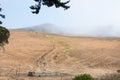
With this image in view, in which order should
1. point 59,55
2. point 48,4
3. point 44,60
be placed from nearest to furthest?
1. point 48,4
2. point 44,60
3. point 59,55

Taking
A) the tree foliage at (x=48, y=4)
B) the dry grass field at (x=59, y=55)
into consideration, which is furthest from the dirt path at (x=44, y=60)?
the tree foliage at (x=48, y=4)

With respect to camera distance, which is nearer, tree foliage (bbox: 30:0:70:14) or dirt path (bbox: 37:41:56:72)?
tree foliage (bbox: 30:0:70:14)

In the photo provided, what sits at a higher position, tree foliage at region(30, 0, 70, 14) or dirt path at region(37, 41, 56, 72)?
tree foliage at region(30, 0, 70, 14)

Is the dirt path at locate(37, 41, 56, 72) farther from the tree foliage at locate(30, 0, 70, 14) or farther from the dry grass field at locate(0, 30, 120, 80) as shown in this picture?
the tree foliage at locate(30, 0, 70, 14)

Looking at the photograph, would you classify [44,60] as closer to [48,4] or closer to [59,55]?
[59,55]

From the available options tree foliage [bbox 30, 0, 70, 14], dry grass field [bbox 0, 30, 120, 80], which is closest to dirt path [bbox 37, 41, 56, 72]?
dry grass field [bbox 0, 30, 120, 80]

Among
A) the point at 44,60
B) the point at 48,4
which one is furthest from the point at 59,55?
the point at 48,4

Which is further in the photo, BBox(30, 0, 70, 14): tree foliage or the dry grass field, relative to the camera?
the dry grass field

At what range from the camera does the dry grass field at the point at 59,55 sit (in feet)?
204

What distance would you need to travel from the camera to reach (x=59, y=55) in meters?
71.1

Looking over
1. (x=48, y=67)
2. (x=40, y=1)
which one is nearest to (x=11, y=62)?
(x=48, y=67)

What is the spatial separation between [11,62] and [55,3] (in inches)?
1828

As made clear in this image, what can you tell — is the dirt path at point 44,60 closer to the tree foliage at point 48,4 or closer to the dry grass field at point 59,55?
the dry grass field at point 59,55

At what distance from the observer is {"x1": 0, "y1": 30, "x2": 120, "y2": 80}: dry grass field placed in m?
62.0
